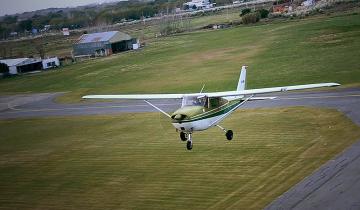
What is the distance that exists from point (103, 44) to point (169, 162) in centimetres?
8405

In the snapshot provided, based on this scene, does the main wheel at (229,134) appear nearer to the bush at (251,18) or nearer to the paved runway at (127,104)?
the paved runway at (127,104)

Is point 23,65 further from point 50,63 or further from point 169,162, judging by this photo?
point 169,162

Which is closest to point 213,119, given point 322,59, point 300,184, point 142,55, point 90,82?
point 300,184

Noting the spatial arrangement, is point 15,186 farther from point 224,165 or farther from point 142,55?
point 142,55

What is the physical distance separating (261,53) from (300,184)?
57.5 meters

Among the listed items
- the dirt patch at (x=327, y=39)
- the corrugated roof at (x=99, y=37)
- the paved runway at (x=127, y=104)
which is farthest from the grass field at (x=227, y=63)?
the corrugated roof at (x=99, y=37)

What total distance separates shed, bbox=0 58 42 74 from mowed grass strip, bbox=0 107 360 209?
62.5 m

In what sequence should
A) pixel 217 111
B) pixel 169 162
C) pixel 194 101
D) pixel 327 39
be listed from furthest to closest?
pixel 327 39
pixel 169 162
pixel 217 111
pixel 194 101

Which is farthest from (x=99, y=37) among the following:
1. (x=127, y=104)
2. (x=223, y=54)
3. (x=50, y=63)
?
(x=127, y=104)

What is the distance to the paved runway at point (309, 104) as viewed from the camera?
2738cm

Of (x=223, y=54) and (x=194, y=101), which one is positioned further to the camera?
(x=223, y=54)

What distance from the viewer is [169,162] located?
38.2m

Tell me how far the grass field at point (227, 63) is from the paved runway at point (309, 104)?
449 cm

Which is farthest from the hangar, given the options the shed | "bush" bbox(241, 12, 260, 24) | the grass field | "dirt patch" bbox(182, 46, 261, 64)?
"bush" bbox(241, 12, 260, 24)
